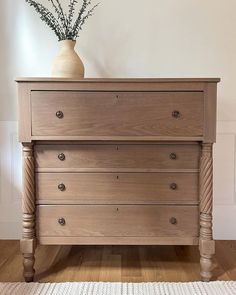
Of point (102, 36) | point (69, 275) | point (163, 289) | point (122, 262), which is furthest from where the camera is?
point (102, 36)

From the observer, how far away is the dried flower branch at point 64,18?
5.90 feet

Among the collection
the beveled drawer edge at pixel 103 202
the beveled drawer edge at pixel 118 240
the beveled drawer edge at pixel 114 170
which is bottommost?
the beveled drawer edge at pixel 118 240

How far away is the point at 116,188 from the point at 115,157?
0.15 metres

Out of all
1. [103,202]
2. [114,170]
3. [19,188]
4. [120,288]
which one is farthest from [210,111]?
[19,188]

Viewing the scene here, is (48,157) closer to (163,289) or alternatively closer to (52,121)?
(52,121)

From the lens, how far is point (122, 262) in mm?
1832

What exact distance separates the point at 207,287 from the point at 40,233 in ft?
2.69

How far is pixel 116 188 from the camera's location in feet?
5.21

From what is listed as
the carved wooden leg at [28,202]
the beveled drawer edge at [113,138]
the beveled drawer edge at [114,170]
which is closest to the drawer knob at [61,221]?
the carved wooden leg at [28,202]

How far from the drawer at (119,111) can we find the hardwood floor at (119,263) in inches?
28.2

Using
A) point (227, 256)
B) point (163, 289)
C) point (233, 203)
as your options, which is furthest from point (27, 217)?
point (233, 203)

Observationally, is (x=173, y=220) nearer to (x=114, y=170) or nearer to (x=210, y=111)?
(x=114, y=170)

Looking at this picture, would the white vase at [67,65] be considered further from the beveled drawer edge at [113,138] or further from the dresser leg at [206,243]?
the dresser leg at [206,243]

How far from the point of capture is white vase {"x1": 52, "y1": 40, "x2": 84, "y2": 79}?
170cm
